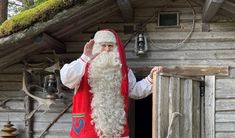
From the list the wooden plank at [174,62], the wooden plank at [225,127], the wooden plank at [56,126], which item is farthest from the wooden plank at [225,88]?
the wooden plank at [56,126]

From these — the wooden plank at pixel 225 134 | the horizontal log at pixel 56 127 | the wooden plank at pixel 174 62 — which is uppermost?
the wooden plank at pixel 174 62

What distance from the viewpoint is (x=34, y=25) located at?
178 inches

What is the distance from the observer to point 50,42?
16.5 ft

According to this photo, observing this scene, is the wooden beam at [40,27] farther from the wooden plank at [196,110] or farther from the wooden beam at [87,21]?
the wooden plank at [196,110]

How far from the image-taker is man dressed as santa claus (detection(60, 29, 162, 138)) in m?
4.52

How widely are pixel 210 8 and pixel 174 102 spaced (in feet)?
3.98

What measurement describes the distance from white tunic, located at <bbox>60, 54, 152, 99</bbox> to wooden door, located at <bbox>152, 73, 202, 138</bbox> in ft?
1.04

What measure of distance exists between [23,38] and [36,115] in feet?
4.62

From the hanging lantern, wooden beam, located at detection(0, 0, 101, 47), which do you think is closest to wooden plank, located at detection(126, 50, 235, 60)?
wooden beam, located at detection(0, 0, 101, 47)

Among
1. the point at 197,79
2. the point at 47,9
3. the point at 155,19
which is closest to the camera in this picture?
the point at 47,9

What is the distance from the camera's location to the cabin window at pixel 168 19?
17.7 feet

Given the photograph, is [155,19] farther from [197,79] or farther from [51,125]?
[51,125]

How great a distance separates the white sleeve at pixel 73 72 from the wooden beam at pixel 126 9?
783 mm

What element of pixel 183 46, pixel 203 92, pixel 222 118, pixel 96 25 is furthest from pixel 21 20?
pixel 222 118
